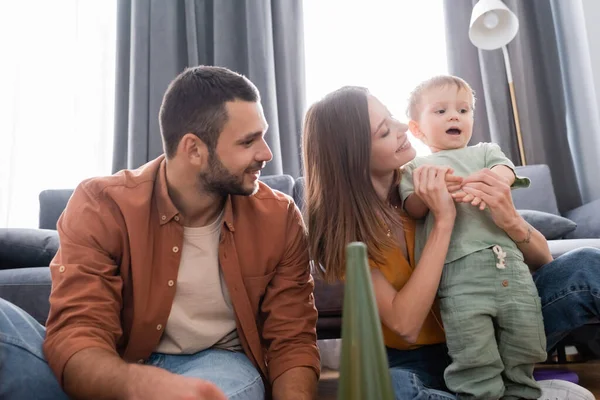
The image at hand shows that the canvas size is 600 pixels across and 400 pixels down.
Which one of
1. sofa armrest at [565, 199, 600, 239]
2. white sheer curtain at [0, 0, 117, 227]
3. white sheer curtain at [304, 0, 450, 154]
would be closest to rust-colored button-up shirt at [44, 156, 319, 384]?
sofa armrest at [565, 199, 600, 239]

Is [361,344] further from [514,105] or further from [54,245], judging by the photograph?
[514,105]

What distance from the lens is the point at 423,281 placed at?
1097 millimetres

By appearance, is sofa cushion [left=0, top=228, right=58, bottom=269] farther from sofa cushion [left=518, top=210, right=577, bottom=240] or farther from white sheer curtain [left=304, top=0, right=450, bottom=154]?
sofa cushion [left=518, top=210, right=577, bottom=240]

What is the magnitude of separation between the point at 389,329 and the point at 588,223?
1.61m

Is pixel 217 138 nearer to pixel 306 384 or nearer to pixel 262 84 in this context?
pixel 306 384

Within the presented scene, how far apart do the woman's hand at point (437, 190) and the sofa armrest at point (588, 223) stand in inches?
56.7

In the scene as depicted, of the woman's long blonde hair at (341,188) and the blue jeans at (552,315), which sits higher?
the woman's long blonde hair at (341,188)

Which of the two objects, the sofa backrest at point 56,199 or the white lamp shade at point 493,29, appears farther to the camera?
the white lamp shade at point 493,29

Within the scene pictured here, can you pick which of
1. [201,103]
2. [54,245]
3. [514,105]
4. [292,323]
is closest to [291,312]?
[292,323]

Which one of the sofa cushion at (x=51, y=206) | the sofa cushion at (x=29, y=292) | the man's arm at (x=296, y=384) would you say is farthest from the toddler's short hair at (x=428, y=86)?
the sofa cushion at (x=51, y=206)

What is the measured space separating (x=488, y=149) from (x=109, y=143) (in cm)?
271

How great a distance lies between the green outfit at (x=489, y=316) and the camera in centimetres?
107

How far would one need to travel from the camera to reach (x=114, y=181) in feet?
4.06

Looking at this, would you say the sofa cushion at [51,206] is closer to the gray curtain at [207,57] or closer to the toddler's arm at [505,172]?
the gray curtain at [207,57]
